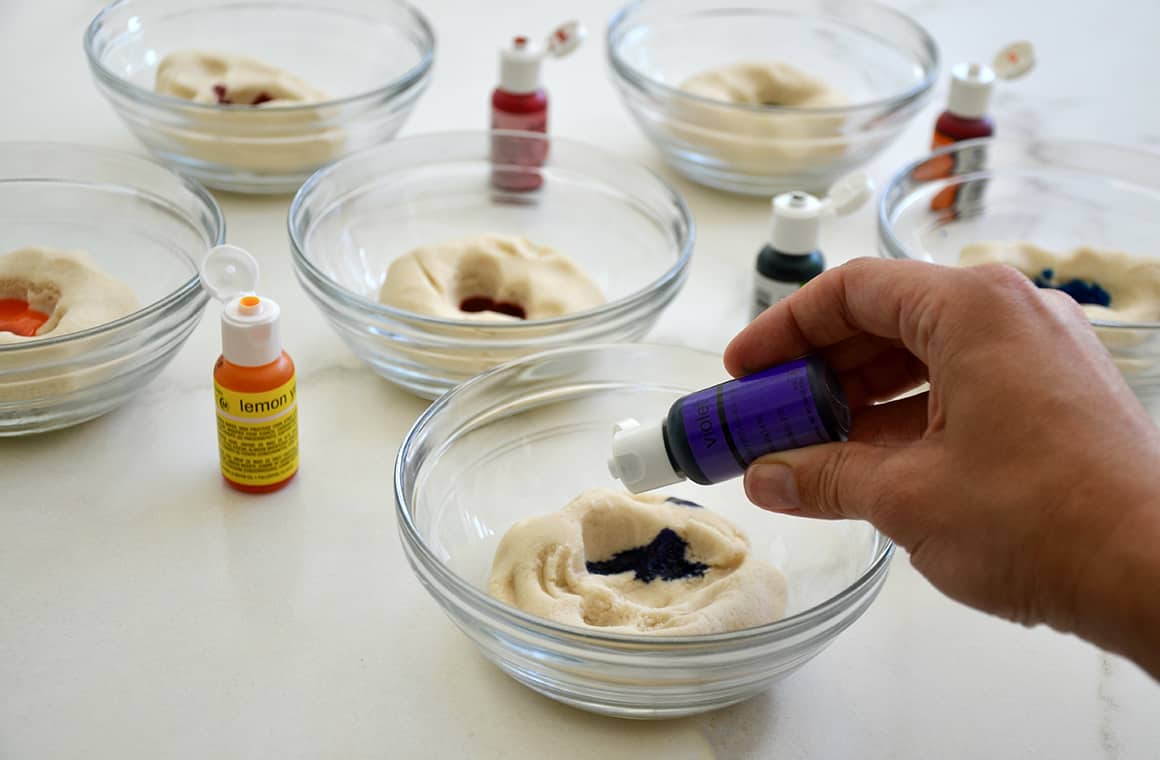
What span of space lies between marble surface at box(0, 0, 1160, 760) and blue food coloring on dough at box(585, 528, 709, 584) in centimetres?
11

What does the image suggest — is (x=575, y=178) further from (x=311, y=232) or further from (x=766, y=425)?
Result: (x=766, y=425)

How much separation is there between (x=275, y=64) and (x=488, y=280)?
0.54m

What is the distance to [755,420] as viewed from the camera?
2.42 ft

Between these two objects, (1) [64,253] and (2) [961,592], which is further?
(1) [64,253]

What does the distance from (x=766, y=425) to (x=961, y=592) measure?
15 cm

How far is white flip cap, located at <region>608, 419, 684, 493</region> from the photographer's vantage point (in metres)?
0.78

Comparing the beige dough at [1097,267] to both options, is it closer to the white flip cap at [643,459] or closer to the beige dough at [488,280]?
the beige dough at [488,280]

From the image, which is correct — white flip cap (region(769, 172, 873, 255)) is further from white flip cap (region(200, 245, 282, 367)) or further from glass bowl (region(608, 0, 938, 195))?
white flip cap (region(200, 245, 282, 367))

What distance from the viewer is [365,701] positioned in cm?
81

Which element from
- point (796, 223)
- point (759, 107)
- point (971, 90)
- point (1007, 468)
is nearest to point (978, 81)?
point (971, 90)

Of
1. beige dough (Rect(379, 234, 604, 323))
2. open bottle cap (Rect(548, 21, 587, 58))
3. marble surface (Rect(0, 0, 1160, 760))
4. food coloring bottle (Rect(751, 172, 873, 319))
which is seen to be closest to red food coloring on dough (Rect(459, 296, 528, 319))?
beige dough (Rect(379, 234, 604, 323))

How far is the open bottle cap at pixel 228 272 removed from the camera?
94cm

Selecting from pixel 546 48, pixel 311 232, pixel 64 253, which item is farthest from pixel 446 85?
pixel 64 253

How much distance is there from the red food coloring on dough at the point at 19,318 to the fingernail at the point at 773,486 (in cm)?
65
